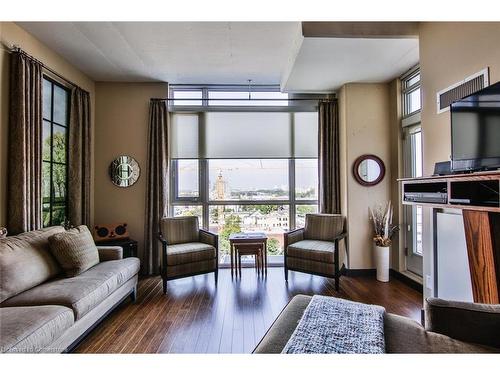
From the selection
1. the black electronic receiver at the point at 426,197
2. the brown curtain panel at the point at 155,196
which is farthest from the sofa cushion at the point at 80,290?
the black electronic receiver at the point at 426,197

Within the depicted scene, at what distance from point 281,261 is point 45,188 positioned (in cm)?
343

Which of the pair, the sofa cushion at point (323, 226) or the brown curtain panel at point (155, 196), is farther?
the brown curtain panel at point (155, 196)

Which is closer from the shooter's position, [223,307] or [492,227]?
[492,227]

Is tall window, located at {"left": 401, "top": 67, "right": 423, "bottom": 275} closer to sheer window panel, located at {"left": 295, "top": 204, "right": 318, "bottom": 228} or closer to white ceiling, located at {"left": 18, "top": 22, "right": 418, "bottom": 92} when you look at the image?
white ceiling, located at {"left": 18, "top": 22, "right": 418, "bottom": 92}

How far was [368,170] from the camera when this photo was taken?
3865mm

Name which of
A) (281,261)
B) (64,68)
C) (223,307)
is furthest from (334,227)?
(64,68)

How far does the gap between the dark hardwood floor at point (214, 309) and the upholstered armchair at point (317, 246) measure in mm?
234

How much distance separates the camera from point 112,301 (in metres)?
2.56

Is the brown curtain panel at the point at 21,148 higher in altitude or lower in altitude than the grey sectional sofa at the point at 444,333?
higher

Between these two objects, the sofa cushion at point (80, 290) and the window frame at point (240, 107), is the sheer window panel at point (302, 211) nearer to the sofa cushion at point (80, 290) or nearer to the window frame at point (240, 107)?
the window frame at point (240, 107)

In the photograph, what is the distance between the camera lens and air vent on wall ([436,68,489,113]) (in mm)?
1891

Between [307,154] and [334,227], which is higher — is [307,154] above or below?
above

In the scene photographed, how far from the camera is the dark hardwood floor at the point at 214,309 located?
86.5 inches
